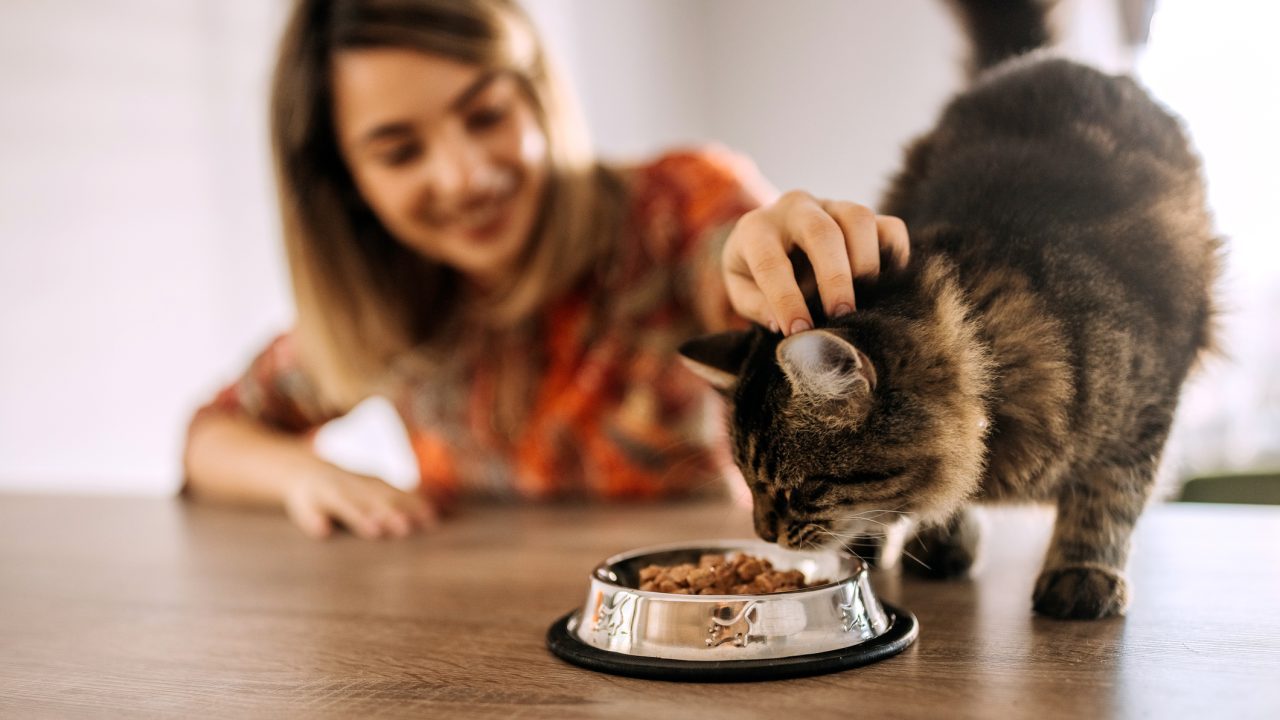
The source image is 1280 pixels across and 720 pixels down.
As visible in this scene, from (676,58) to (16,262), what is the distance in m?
2.81

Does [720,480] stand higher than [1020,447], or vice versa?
[1020,447]

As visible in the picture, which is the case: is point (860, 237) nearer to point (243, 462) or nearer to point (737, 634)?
point (737, 634)

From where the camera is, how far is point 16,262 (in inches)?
95.0

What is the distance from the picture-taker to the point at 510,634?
0.83 meters

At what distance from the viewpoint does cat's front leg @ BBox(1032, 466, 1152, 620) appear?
79cm

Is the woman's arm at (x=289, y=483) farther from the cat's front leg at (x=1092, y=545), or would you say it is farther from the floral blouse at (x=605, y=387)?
the cat's front leg at (x=1092, y=545)

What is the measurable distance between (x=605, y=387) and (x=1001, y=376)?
1085 millimetres

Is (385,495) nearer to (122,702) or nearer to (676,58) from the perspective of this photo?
(122,702)

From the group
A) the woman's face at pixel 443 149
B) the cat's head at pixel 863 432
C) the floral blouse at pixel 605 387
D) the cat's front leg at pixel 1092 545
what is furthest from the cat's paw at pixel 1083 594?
the woman's face at pixel 443 149

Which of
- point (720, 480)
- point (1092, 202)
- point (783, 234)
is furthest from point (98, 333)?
point (1092, 202)

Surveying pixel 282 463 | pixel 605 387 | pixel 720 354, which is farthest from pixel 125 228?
pixel 720 354

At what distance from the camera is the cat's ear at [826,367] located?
2.39 feet

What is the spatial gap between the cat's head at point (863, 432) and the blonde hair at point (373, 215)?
1023 mm

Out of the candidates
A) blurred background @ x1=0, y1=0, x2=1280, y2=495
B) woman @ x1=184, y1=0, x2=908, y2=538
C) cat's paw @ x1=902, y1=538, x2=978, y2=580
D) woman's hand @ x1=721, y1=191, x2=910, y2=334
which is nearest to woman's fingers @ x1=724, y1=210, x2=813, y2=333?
woman's hand @ x1=721, y1=191, x2=910, y2=334
